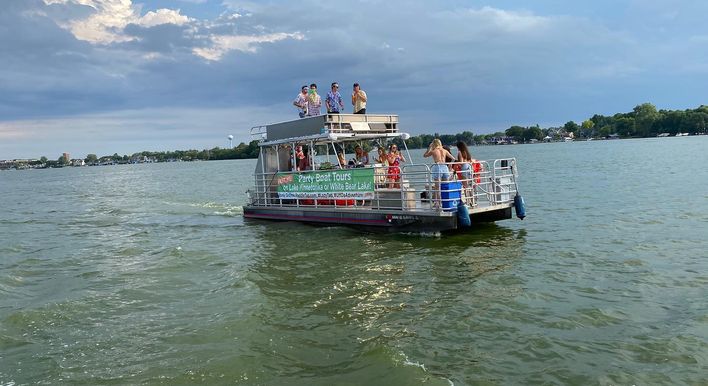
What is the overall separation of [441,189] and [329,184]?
14.3 feet

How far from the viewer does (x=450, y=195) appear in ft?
44.6

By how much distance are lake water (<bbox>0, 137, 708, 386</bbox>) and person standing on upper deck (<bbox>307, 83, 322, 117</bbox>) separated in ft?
15.0

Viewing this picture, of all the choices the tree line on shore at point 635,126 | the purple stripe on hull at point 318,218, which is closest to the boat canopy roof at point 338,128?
the purple stripe on hull at point 318,218

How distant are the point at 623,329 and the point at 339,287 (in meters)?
4.79

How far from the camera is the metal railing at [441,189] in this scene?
44.8 feet

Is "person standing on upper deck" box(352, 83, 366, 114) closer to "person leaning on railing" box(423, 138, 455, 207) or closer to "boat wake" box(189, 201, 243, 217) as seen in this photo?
"person leaning on railing" box(423, 138, 455, 207)

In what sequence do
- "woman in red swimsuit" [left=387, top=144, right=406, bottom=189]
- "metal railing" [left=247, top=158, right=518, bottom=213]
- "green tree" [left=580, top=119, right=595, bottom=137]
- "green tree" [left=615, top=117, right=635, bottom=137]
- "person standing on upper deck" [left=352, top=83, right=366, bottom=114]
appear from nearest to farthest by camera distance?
"metal railing" [left=247, top=158, right=518, bottom=213] < "woman in red swimsuit" [left=387, top=144, right=406, bottom=189] < "person standing on upper deck" [left=352, top=83, right=366, bottom=114] < "green tree" [left=615, top=117, right=635, bottom=137] < "green tree" [left=580, top=119, right=595, bottom=137]

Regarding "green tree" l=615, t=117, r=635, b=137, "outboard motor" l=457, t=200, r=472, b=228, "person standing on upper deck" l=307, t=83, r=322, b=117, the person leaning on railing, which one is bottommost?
"outboard motor" l=457, t=200, r=472, b=228

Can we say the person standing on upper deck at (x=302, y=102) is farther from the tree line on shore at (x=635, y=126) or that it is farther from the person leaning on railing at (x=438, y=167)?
the tree line on shore at (x=635, y=126)

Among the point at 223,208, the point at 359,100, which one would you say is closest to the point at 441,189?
the point at 359,100

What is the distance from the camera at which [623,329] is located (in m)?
7.03

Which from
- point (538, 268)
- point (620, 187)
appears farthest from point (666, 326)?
point (620, 187)

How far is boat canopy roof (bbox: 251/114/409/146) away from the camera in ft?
54.2

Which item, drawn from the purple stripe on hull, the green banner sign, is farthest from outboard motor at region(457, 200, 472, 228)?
the green banner sign
